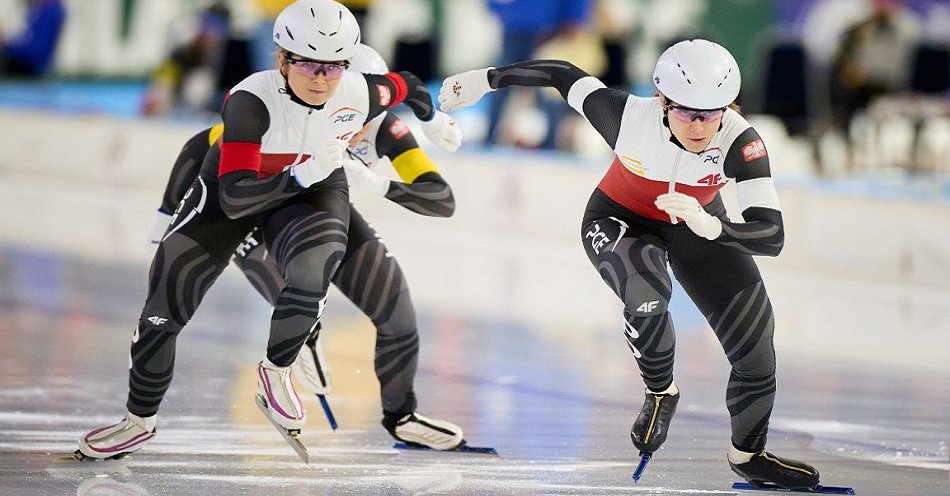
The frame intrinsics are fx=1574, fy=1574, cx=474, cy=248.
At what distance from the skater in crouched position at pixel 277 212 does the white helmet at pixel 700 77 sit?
1.07m

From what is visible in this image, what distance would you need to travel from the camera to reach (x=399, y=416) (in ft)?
18.6

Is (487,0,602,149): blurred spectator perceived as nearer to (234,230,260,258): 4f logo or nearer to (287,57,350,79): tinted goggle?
(234,230,260,258): 4f logo

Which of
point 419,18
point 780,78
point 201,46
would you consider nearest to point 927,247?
point 780,78

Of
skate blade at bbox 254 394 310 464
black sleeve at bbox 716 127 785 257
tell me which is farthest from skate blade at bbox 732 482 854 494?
skate blade at bbox 254 394 310 464

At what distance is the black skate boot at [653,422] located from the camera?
16.6ft

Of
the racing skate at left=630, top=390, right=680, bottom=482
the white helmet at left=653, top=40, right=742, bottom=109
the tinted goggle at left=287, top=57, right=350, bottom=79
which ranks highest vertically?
the white helmet at left=653, top=40, right=742, bottom=109

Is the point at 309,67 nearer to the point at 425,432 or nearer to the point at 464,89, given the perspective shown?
the point at 464,89

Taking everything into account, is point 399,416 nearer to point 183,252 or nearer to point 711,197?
point 183,252

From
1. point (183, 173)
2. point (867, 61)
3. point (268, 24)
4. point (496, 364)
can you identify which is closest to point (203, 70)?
point (268, 24)

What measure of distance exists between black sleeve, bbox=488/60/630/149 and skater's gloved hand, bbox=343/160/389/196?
53cm

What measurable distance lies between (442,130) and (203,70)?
27.3 feet

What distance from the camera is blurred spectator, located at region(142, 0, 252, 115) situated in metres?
13.1

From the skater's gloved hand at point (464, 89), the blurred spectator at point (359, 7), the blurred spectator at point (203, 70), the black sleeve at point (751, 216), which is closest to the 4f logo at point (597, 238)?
the black sleeve at point (751, 216)

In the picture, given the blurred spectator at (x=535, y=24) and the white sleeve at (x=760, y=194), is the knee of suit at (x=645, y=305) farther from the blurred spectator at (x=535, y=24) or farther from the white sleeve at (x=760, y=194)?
the blurred spectator at (x=535, y=24)
